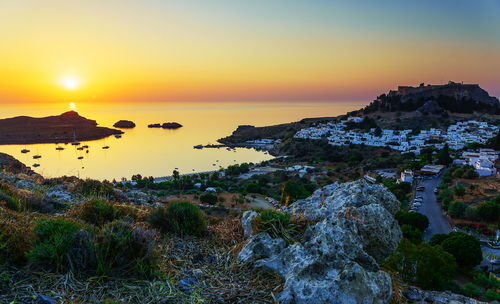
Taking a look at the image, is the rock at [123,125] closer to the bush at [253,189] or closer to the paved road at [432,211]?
the bush at [253,189]

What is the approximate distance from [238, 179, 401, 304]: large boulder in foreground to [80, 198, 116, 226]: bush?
2.04 meters

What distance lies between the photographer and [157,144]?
2884 inches

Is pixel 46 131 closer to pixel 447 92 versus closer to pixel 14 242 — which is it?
pixel 14 242

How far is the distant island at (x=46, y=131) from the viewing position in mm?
71000

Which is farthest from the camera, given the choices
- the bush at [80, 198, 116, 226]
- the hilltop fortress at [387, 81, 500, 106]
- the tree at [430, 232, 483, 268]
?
the hilltop fortress at [387, 81, 500, 106]

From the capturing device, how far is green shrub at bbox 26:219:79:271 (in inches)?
90.9

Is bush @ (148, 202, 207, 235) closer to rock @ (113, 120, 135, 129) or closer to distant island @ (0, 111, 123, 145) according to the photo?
distant island @ (0, 111, 123, 145)

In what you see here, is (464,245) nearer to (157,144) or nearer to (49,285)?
(49,285)

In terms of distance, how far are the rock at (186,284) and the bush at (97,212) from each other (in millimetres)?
1797

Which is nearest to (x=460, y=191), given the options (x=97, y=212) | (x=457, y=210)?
(x=457, y=210)

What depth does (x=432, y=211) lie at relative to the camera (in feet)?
74.4

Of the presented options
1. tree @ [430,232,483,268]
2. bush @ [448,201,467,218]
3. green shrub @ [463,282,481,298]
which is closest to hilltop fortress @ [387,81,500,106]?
bush @ [448,201,467,218]

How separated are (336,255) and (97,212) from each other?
10.1 feet

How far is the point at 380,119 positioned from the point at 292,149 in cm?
3013
